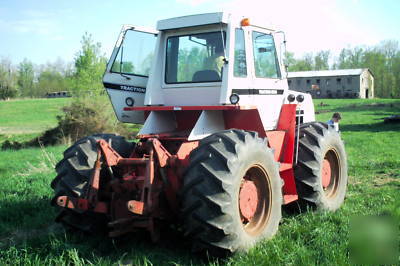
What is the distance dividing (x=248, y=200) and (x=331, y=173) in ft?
9.74

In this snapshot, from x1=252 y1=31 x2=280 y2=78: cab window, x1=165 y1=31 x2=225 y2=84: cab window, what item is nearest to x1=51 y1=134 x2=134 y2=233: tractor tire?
x1=165 y1=31 x2=225 y2=84: cab window

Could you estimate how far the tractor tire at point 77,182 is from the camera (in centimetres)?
538

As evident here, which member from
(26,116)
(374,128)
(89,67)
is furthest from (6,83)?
(374,128)

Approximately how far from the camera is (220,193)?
452 centimetres

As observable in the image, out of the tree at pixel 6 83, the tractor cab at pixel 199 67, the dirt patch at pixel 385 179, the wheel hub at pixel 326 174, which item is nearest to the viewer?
the tractor cab at pixel 199 67

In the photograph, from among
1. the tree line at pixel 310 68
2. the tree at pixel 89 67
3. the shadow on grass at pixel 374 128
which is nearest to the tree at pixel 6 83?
the tree line at pixel 310 68

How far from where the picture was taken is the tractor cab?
19.4 feet

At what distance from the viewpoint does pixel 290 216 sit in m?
6.67

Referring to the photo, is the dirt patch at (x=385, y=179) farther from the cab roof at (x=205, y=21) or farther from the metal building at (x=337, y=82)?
the metal building at (x=337, y=82)

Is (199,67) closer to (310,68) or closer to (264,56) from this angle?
(264,56)

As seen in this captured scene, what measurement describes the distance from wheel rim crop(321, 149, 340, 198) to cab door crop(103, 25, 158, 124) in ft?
10.6

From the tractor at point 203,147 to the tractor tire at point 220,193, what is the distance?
0.04 ft

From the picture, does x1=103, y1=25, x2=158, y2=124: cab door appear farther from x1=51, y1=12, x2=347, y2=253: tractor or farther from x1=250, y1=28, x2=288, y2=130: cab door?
x1=250, y1=28, x2=288, y2=130: cab door

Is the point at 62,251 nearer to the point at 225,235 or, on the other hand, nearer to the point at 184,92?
the point at 225,235
